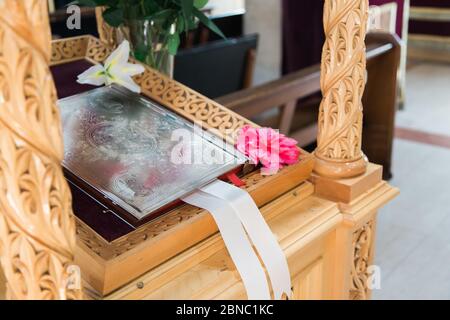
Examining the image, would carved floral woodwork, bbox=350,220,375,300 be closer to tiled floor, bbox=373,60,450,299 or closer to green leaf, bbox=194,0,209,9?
green leaf, bbox=194,0,209,9

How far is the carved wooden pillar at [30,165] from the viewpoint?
55cm

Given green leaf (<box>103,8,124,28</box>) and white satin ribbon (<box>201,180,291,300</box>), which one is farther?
green leaf (<box>103,8,124,28</box>)

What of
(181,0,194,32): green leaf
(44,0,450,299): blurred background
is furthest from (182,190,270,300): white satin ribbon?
(44,0,450,299): blurred background

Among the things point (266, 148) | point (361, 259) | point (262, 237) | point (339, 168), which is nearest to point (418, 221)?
point (361, 259)

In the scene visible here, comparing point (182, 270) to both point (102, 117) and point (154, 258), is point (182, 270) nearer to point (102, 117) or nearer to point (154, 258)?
point (154, 258)

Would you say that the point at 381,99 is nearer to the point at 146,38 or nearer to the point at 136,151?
the point at 146,38

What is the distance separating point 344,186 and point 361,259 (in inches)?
7.5

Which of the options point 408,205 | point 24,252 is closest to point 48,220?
point 24,252

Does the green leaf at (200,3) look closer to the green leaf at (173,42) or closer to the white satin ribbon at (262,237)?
the green leaf at (173,42)

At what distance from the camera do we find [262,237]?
2.84ft

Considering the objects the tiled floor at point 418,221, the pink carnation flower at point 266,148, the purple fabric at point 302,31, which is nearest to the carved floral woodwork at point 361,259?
the pink carnation flower at point 266,148

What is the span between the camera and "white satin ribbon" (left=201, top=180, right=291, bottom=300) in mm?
849

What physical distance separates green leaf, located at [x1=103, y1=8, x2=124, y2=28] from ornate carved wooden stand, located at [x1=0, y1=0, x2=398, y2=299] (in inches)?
2.7

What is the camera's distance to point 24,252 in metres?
0.59
